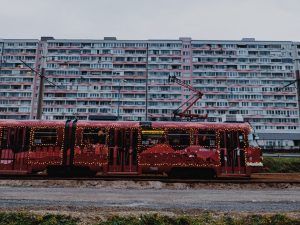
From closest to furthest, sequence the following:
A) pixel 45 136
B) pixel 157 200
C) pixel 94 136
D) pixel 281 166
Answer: pixel 157 200
pixel 45 136
pixel 94 136
pixel 281 166

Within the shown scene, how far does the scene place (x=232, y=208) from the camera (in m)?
9.43

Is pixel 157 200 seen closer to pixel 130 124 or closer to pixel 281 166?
pixel 130 124

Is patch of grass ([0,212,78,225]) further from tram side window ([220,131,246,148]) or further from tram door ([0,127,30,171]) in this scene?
tram side window ([220,131,246,148])

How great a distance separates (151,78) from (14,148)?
284 feet

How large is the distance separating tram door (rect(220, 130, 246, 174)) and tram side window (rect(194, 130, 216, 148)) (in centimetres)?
43

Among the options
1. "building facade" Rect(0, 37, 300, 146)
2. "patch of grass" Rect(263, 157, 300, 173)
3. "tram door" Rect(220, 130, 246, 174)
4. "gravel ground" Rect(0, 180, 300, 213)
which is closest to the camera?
"gravel ground" Rect(0, 180, 300, 213)

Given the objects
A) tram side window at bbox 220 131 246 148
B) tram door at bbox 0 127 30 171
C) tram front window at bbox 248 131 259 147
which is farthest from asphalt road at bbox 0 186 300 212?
tram door at bbox 0 127 30 171

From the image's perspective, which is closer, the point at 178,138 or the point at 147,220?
the point at 147,220

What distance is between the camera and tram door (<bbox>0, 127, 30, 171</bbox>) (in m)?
17.9

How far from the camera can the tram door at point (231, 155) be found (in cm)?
1803

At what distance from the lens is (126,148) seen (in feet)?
59.3

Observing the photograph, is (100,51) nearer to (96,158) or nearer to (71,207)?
(96,158)

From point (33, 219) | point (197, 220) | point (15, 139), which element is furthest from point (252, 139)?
point (33, 219)

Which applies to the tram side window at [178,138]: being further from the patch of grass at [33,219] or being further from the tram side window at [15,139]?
the patch of grass at [33,219]
